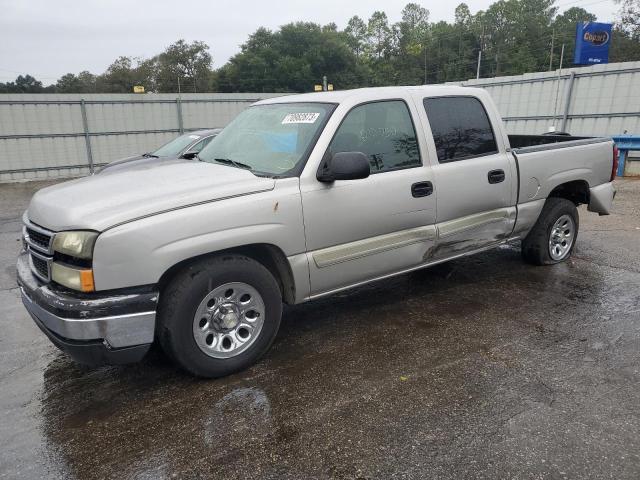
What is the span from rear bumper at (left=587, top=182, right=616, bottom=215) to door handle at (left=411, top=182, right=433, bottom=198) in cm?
260

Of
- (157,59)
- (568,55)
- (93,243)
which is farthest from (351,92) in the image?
(568,55)

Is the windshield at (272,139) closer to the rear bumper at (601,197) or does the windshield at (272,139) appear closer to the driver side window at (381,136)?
the driver side window at (381,136)

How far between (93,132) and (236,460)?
16.3 meters

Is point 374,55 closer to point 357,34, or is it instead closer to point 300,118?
point 357,34

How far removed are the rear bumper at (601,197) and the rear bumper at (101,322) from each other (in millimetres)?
4975

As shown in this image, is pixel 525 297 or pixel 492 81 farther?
pixel 492 81

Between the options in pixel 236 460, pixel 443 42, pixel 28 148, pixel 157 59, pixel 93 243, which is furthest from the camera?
pixel 443 42

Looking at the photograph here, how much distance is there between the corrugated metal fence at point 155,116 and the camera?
13234mm

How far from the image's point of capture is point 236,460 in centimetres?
260

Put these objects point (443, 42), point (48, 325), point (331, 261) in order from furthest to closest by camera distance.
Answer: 1. point (443, 42)
2. point (331, 261)
3. point (48, 325)

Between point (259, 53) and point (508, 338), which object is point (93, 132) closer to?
point (508, 338)

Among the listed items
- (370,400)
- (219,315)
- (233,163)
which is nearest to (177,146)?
(233,163)

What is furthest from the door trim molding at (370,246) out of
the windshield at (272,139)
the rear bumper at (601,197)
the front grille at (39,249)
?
the rear bumper at (601,197)

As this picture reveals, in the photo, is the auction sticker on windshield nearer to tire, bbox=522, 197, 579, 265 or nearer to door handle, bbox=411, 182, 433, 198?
door handle, bbox=411, 182, 433, 198
